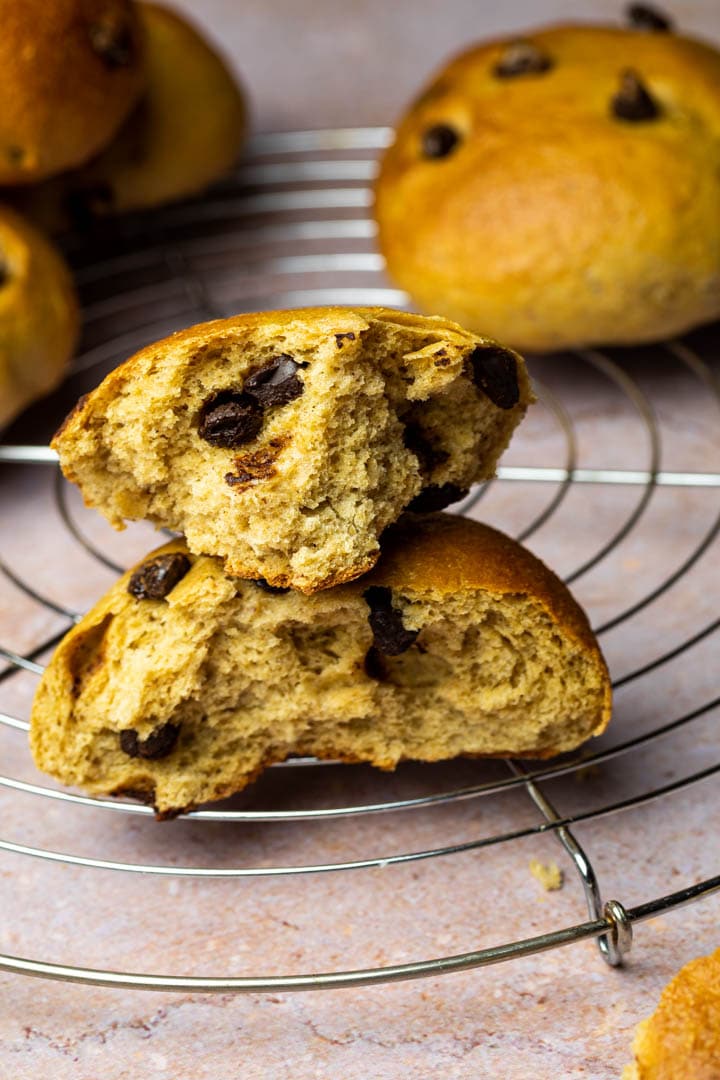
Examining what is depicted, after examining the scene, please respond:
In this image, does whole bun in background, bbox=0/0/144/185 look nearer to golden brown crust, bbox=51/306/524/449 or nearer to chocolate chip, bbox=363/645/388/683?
golden brown crust, bbox=51/306/524/449

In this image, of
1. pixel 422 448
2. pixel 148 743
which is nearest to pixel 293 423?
pixel 422 448

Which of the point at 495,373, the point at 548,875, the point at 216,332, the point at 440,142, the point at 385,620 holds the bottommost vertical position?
the point at 548,875

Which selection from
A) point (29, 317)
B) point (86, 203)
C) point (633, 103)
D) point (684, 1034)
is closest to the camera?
point (684, 1034)

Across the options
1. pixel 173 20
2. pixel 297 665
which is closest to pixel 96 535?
pixel 297 665

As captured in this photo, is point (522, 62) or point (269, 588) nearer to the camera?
point (269, 588)

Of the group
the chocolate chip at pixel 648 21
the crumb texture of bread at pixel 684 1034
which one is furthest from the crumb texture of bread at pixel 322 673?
the chocolate chip at pixel 648 21

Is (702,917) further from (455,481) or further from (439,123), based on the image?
(439,123)

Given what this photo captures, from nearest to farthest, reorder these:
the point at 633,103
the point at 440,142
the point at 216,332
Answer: the point at 216,332
the point at 633,103
the point at 440,142

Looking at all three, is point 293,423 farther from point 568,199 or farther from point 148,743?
point 568,199
